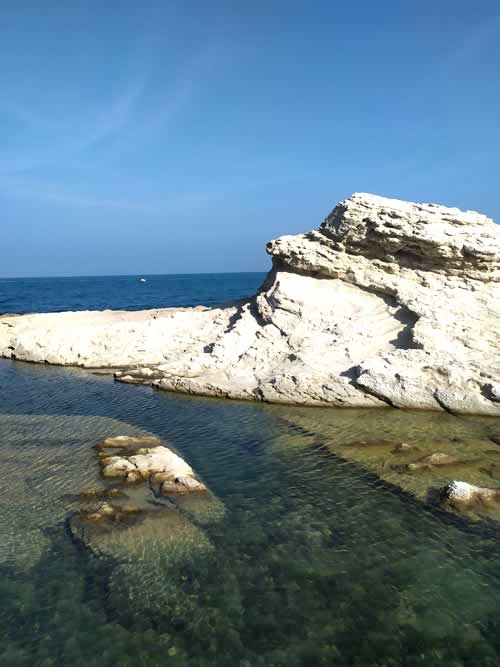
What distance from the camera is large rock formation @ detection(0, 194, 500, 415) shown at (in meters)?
16.8

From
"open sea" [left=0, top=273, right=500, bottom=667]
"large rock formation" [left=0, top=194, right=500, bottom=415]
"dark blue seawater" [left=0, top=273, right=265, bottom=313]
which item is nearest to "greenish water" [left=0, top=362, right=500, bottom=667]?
"open sea" [left=0, top=273, right=500, bottom=667]

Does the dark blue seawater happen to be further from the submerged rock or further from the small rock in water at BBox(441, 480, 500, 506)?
the small rock in water at BBox(441, 480, 500, 506)

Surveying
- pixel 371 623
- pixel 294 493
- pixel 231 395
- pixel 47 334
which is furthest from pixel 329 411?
pixel 47 334

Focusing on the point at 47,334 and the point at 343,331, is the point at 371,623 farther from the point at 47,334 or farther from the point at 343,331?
the point at 47,334

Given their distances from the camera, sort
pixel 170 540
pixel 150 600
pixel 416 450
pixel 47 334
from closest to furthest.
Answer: pixel 150 600 → pixel 170 540 → pixel 416 450 → pixel 47 334

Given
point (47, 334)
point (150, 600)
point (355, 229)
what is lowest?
Answer: point (150, 600)

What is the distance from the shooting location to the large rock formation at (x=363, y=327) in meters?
16.8

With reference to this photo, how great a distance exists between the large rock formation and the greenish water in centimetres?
330

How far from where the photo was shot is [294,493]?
1072cm

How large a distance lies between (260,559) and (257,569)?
282 mm

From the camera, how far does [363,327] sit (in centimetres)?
1933

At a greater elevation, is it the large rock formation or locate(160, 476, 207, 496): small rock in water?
the large rock formation

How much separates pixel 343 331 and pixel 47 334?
16.8 m

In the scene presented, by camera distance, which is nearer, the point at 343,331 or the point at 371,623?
the point at 371,623
